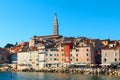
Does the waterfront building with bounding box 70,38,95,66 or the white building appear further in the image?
the white building

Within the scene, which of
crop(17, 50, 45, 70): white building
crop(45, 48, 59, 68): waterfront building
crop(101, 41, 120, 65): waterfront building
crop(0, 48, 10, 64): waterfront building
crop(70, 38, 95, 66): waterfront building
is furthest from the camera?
crop(0, 48, 10, 64): waterfront building

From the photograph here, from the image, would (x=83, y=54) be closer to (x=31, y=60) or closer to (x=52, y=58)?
(x=52, y=58)

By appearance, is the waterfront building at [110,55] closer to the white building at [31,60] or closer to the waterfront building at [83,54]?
the waterfront building at [83,54]

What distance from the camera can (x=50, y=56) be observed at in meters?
84.9

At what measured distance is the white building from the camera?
87500 mm

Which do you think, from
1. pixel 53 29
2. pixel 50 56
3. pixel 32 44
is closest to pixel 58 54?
pixel 50 56

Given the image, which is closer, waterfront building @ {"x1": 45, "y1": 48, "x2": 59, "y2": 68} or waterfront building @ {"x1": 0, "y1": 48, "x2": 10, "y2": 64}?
waterfront building @ {"x1": 45, "y1": 48, "x2": 59, "y2": 68}

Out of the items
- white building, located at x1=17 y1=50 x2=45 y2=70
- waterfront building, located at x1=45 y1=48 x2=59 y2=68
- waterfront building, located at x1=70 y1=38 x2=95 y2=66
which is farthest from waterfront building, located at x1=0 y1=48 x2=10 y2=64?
waterfront building, located at x1=70 y1=38 x2=95 y2=66

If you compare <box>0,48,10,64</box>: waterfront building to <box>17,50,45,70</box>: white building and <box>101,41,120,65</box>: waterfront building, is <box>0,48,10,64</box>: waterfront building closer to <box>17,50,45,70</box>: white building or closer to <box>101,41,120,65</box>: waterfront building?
<box>17,50,45,70</box>: white building

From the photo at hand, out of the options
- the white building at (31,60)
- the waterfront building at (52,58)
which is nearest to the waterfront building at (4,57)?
the white building at (31,60)

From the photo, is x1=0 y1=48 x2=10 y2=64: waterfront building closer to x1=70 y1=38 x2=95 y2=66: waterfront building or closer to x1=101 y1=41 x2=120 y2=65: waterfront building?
x1=70 y1=38 x2=95 y2=66: waterfront building

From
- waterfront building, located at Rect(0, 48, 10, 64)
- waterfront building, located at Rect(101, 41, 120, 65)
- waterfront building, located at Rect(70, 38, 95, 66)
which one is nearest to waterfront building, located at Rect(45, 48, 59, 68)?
waterfront building, located at Rect(70, 38, 95, 66)

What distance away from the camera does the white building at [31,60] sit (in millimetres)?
87500

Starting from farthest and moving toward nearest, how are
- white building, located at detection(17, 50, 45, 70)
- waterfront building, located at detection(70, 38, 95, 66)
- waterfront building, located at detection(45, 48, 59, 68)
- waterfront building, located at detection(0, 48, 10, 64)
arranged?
waterfront building, located at detection(0, 48, 10, 64) → white building, located at detection(17, 50, 45, 70) → waterfront building, located at detection(45, 48, 59, 68) → waterfront building, located at detection(70, 38, 95, 66)
